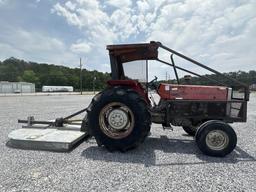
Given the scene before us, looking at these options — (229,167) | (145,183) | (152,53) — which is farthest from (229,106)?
(145,183)

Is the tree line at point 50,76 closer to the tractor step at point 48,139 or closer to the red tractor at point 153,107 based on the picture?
the tractor step at point 48,139

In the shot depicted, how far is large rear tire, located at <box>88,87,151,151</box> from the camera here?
4250 mm

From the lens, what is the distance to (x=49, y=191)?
275cm

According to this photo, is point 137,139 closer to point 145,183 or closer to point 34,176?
point 145,183

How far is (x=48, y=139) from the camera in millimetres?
4562

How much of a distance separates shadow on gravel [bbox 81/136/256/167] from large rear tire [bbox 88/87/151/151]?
0.69 feet

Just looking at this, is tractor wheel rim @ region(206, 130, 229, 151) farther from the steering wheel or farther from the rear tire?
the steering wheel

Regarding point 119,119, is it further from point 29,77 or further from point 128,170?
point 29,77

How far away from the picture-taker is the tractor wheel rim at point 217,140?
13.7 ft

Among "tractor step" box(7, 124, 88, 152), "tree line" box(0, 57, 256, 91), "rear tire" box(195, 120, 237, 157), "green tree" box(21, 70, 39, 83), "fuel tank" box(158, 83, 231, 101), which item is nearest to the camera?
"rear tire" box(195, 120, 237, 157)

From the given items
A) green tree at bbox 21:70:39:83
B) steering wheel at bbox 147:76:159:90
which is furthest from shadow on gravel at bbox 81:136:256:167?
green tree at bbox 21:70:39:83

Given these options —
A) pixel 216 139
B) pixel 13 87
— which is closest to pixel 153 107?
pixel 216 139

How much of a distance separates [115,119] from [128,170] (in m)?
1.32

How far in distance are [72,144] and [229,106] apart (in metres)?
3.56
